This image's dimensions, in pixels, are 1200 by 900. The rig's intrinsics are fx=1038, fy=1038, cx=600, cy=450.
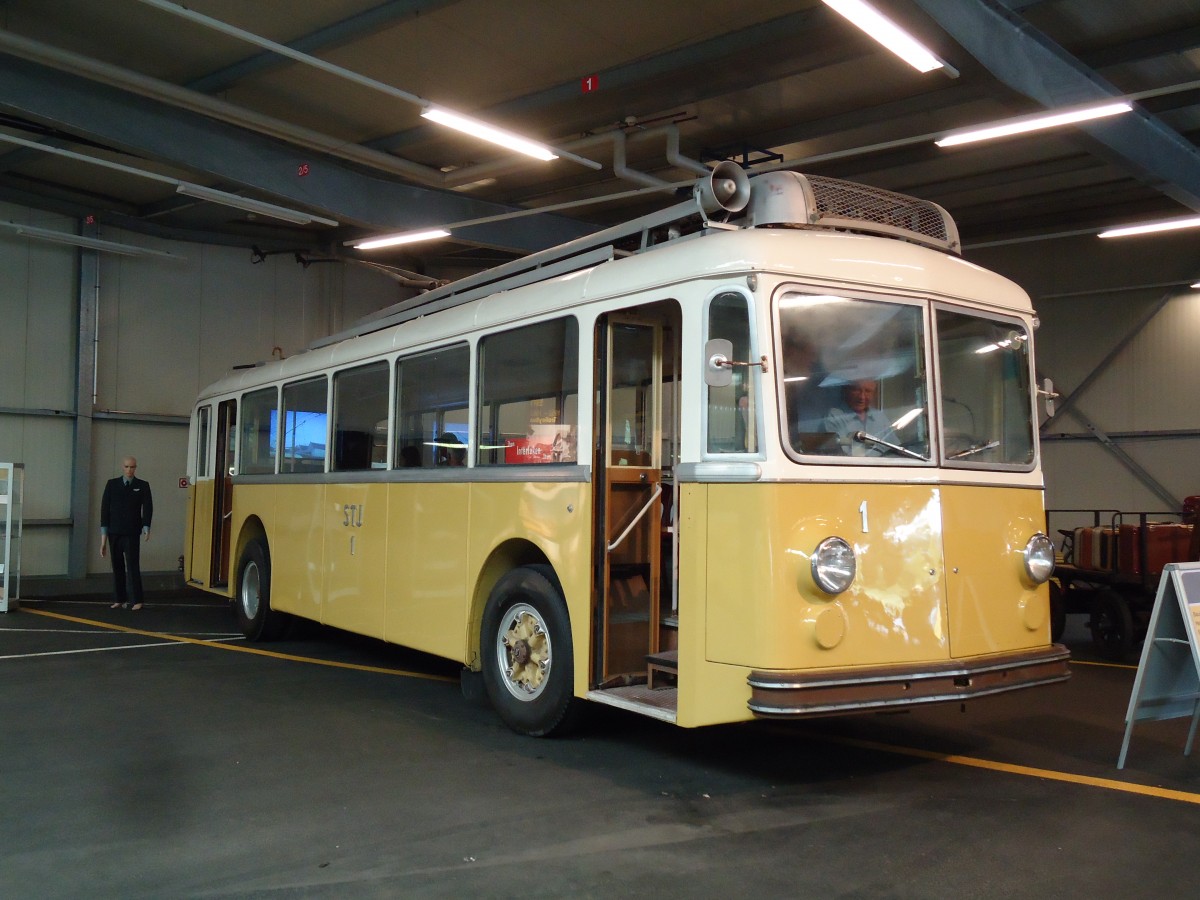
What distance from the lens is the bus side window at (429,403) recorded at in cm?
752

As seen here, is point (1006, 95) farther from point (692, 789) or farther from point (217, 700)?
point (217, 700)

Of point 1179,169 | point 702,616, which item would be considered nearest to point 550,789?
point 702,616

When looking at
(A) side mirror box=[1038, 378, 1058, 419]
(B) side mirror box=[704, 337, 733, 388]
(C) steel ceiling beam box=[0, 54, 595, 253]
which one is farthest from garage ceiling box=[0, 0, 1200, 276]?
(B) side mirror box=[704, 337, 733, 388]

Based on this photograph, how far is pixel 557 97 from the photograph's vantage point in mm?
12070

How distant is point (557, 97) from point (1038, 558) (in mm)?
8323

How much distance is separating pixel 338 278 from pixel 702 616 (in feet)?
52.5

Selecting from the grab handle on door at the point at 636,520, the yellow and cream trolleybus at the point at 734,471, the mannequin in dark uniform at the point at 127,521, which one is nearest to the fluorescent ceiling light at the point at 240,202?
the mannequin in dark uniform at the point at 127,521

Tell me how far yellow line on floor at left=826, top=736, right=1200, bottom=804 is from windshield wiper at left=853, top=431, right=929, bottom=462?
1.98 metres

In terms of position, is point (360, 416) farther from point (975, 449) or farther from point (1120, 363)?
point (1120, 363)

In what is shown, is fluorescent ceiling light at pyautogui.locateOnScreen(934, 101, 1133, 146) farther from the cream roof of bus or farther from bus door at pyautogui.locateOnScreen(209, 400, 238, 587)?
bus door at pyautogui.locateOnScreen(209, 400, 238, 587)

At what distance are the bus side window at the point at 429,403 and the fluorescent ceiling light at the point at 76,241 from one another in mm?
10080

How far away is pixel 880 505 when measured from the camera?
212 inches

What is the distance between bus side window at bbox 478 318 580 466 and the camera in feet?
21.2

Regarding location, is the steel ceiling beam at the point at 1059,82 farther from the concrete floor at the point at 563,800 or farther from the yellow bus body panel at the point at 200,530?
the yellow bus body panel at the point at 200,530
